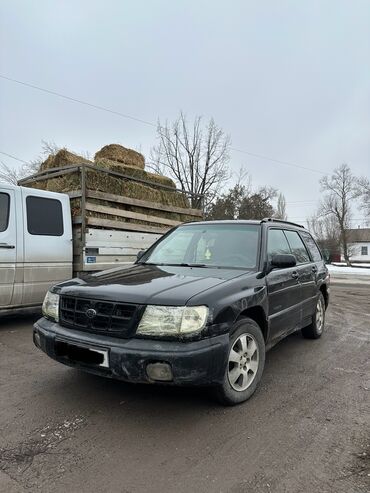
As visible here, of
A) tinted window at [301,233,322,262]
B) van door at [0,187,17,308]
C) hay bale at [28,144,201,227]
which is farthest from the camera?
hay bale at [28,144,201,227]

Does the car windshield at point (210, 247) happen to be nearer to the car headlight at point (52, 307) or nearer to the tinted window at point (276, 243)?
the tinted window at point (276, 243)

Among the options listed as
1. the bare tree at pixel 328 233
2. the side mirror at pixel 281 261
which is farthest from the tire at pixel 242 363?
the bare tree at pixel 328 233

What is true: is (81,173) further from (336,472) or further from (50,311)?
(336,472)

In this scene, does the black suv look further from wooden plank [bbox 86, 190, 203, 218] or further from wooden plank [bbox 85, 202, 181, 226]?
wooden plank [bbox 86, 190, 203, 218]

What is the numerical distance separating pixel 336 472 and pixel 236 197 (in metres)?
33.3

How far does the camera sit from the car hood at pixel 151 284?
3.07 metres

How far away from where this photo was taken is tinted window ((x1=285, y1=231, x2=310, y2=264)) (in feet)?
17.1

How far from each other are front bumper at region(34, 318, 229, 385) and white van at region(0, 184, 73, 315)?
3306 millimetres

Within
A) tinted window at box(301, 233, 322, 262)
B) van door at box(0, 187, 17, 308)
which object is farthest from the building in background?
van door at box(0, 187, 17, 308)

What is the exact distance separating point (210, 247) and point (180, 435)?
2078 millimetres

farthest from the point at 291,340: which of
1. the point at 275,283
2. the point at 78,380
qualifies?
the point at 78,380

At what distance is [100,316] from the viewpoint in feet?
10.4

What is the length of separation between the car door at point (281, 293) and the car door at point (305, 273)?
0.59 feet

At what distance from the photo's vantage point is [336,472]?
249 cm
